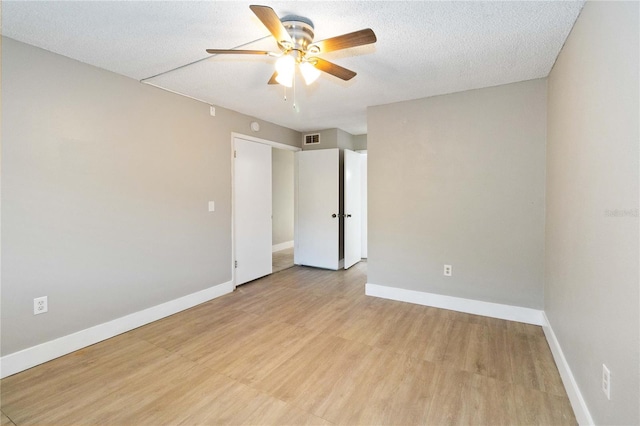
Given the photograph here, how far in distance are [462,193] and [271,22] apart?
2.60 m

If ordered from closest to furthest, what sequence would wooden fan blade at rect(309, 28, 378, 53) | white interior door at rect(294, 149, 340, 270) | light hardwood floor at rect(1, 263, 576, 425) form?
wooden fan blade at rect(309, 28, 378, 53)
light hardwood floor at rect(1, 263, 576, 425)
white interior door at rect(294, 149, 340, 270)

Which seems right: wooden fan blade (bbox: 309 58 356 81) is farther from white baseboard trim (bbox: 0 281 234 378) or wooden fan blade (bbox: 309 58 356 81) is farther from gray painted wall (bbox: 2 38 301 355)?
white baseboard trim (bbox: 0 281 234 378)

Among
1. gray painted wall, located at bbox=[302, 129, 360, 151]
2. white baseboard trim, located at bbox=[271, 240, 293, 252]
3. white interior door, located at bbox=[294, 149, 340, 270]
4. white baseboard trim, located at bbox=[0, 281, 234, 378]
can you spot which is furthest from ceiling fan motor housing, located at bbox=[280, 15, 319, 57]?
white baseboard trim, located at bbox=[271, 240, 293, 252]

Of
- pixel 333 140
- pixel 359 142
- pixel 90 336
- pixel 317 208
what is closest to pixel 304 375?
pixel 90 336

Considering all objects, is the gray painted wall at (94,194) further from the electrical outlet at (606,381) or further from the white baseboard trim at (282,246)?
the electrical outlet at (606,381)

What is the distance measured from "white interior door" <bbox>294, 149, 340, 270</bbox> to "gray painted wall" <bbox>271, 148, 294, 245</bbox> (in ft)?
5.02

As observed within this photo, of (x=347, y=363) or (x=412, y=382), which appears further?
(x=347, y=363)

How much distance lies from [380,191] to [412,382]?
86.5 inches

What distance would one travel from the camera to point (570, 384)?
1796mm

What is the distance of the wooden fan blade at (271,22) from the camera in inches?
53.2

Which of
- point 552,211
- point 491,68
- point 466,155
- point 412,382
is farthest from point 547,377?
point 491,68

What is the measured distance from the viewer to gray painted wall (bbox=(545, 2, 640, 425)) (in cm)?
113

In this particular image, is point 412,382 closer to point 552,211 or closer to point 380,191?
point 552,211

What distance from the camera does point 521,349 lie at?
2373 mm
